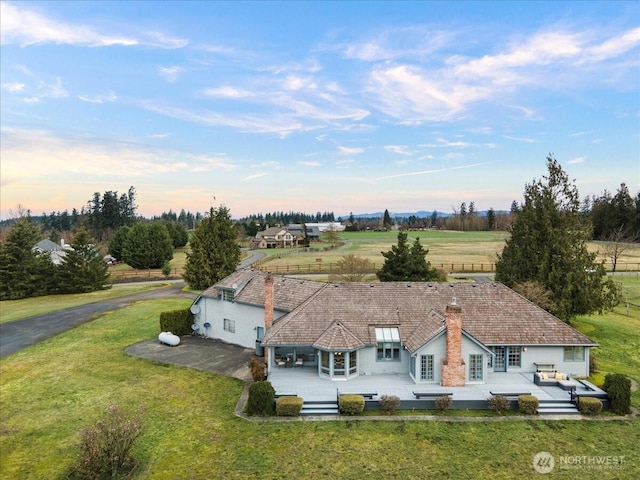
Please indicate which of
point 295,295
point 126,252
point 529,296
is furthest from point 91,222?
point 529,296

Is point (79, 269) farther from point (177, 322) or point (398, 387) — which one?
point (398, 387)

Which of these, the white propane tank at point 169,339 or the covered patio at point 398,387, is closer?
the covered patio at point 398,387

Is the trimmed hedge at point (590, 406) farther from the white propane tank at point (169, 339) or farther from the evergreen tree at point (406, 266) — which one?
the white propane tank at point (169, 339)

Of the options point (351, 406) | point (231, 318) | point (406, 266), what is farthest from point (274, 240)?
point (351, 406)

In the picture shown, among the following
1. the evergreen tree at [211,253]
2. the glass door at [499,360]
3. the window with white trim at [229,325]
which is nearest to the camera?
the glass door at [499,360]

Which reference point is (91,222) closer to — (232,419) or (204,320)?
(204,320)

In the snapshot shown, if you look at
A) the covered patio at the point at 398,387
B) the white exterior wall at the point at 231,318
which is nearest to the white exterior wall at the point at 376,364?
the covered patio at the point at 398,387
